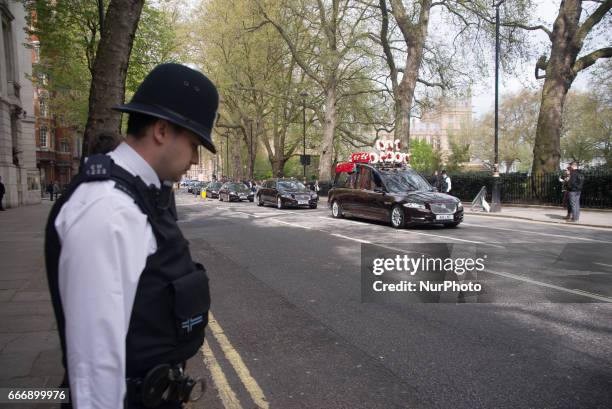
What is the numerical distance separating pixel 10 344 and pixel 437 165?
43920 millimetres

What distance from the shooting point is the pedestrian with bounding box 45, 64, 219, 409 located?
1216 mm

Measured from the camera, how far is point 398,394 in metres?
3.21

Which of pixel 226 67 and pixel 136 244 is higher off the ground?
pixel 226 67

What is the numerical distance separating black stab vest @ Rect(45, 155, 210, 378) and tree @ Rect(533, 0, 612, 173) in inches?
956

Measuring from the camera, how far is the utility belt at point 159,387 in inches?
55.6

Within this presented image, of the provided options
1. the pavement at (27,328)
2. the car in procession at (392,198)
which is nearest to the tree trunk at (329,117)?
the car in procession at (392,198)

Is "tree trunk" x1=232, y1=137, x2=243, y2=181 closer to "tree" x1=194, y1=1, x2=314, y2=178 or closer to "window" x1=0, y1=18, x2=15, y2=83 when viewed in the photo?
"tree" x1=194, y1=1, x2=314, y2=178

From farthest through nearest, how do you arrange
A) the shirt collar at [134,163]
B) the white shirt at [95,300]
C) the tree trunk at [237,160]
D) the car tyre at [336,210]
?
the tree trunk at [237,160] → the car tyre at [336,210] → the shirt collar at [134,163] → the white shirt at [95,300]

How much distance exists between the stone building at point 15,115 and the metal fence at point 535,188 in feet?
83.6

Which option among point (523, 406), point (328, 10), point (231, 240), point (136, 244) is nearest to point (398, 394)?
point (523, 406)

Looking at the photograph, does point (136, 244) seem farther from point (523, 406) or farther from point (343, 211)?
point (343, 211)

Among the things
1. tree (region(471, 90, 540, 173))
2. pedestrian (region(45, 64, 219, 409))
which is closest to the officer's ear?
pedestrian (region(45, 64, 219, 409))

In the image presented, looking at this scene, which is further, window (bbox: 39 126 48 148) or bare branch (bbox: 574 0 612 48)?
window (bbox: 39 126 48 148)

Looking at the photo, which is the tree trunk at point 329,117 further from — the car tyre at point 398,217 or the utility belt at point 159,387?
the utility belt at point 159,387
